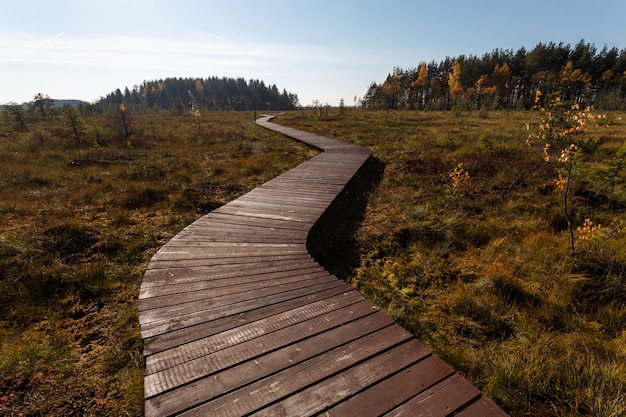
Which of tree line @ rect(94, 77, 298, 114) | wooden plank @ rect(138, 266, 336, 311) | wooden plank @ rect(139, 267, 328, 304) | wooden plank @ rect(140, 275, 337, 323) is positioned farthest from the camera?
tree line @ rect(94, 77, 298, 114)

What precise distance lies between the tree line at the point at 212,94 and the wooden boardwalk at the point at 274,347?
123m

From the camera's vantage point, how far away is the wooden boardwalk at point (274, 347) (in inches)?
75.6

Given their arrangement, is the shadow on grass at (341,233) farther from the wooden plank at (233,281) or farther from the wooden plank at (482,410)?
the wooden plank at (482,410)

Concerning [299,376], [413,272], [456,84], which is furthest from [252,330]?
[456,84]

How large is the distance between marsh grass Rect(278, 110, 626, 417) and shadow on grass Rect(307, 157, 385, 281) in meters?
0.12

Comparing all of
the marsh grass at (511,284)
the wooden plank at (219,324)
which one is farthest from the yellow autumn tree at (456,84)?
the wooden plank at (219,324)

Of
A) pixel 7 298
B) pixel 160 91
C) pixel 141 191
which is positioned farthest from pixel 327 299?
pixel 160 91

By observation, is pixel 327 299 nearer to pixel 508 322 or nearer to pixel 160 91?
pixel 508 322

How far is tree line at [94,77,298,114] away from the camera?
404ft

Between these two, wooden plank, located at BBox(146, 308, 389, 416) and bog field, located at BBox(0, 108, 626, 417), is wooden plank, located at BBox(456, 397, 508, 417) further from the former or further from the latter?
wooden plank, located at BBox(146, 308, 389, 416)

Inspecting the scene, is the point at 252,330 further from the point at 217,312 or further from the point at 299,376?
the point at 299,376

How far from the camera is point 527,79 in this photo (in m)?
57.6

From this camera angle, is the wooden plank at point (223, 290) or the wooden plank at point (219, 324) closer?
the wooden plank at point (219, 324)

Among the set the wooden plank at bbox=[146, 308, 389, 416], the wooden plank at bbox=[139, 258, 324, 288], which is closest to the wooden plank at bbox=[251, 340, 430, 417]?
the wooden plank at bbox=[146, 308, 389, 416]
